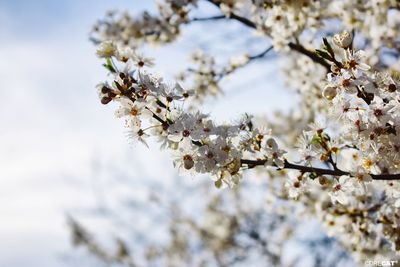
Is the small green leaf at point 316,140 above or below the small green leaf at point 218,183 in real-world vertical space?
above

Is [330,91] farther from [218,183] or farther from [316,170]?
[218,183]

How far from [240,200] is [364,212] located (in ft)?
31.3

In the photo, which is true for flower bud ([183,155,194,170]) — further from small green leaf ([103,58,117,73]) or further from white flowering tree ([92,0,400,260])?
small green leaf ([103,58,117,73])

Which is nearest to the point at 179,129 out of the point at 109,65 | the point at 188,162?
the point at 188,162

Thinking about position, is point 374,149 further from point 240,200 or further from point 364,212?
point 240,200

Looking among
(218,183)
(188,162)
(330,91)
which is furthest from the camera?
(218,183)

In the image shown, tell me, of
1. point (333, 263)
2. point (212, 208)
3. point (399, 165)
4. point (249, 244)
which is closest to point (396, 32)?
point (399, 165)

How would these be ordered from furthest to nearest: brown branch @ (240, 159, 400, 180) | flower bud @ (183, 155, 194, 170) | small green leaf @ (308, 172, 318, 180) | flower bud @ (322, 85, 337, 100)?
1. small green leaf @ (308, 172, 318, 180)
2. brown branch @ (240, 159, 400, 180)
3. flower bud @ (183, 155, 194, 170)
4. flower bud @ (322, 85, 337, 100)

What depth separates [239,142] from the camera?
2686 millimetres

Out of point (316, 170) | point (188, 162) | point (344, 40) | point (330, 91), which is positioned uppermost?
point (344, 40)

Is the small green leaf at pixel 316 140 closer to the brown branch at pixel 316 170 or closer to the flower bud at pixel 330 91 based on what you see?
the brown branch at pixel 316 170

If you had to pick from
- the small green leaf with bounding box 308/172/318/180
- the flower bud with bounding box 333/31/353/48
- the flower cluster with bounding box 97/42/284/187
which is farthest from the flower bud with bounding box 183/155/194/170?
the flower bud with bounding box 333/31/353/48

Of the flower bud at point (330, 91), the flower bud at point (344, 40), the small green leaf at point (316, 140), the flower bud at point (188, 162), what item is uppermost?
the flower bud at point (344, 40)

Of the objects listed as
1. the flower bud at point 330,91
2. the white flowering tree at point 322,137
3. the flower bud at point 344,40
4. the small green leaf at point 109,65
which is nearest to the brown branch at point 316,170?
the white flowering tree at point 322,137
